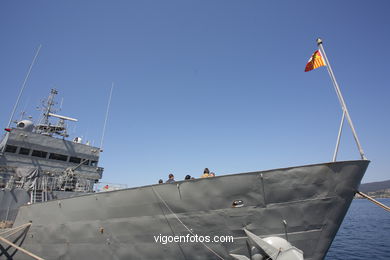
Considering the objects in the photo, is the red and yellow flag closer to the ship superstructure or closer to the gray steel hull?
the gray steel hull

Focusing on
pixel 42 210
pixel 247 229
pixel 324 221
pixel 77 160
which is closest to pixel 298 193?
pixel 324 221

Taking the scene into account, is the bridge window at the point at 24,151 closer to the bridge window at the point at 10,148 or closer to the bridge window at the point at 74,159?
the bridge window at the point at 10,148

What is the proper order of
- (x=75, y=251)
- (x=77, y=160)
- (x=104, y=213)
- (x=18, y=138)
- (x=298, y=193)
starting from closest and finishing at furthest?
(x=298, y=193) → (x=104, y=213) → (x=75, y=251) → (x=18, y=138) → (x=77, y=160)

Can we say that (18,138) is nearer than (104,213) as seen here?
No

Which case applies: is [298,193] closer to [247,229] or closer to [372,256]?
[247,229]

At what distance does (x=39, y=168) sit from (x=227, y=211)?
13.2 m

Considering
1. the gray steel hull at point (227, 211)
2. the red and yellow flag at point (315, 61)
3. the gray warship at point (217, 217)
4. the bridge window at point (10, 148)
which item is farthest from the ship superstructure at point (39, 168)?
the red and yellow flag at point (315, 61)

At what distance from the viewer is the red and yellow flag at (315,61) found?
5.75 m

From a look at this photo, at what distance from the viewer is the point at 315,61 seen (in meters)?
5.91

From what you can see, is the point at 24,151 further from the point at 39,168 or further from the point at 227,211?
the point at 227,211

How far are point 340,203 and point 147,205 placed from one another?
4705 millimetres

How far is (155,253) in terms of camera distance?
5.22m

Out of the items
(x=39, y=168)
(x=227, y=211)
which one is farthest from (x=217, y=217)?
(x=39, y=168)

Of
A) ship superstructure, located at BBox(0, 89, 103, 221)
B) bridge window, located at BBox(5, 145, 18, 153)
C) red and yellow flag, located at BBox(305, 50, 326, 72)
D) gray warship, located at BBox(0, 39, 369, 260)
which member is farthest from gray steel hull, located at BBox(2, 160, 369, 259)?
bridge window, located at BBox(5, 145, 18, 153)
